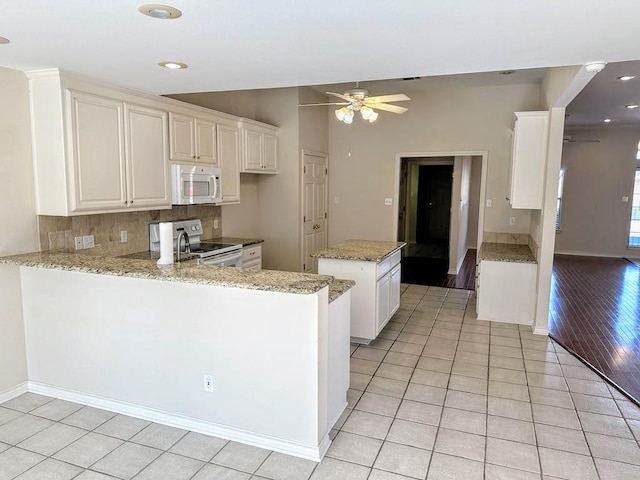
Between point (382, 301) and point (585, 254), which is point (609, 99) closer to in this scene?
point (585, 254)

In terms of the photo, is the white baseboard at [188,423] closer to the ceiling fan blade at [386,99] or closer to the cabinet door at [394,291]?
the cabinet door at [394,291]

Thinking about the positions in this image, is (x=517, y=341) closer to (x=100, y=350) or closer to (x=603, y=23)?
(x=603, y=23)

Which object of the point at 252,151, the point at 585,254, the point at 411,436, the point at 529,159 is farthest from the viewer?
the point at 585,254

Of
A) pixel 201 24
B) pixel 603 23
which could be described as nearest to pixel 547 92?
pixel 603 23

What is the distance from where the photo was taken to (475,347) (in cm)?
414

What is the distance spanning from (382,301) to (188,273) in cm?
222

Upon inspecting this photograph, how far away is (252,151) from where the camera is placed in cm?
542

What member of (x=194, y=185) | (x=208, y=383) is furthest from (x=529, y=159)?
(x=208, y=383)

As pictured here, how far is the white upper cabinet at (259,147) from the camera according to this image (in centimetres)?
527

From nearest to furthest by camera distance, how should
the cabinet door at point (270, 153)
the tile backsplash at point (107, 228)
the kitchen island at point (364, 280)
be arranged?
1. the tile backsplash at point (107, 228)
2. the kitchen island at point (364, 280)
3. the cabinet door at point (270, 153)

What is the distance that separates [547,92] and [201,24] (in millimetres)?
4088

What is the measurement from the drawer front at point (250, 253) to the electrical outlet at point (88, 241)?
165 centimetres

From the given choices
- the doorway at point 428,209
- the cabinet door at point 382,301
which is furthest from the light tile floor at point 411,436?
the doorway at point 428,209

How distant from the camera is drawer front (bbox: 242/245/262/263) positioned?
4953mm
